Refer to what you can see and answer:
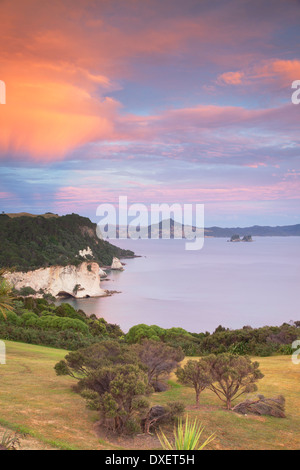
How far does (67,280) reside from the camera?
254 ft

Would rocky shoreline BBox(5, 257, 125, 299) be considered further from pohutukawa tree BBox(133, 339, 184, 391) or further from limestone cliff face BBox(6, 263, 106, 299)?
pohutukawa tree BBox(133, 339, 184, 391)

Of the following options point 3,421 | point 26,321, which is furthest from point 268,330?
point 3,421

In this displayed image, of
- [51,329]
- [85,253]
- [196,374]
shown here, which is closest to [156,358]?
[196,374]

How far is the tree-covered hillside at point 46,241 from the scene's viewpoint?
80375 mm

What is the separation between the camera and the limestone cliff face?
73875 millimetres

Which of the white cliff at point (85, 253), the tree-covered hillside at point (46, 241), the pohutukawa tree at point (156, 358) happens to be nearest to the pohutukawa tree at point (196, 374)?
the pohutukawa tree at point (156, 358)

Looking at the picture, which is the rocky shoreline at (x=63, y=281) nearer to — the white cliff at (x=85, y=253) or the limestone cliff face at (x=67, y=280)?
the limestone cliff face at (x=67, y=280)

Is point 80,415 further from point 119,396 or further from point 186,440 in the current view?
point 186,440

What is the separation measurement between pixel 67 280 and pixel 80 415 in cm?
6974

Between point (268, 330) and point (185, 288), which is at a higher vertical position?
point (268, 330)

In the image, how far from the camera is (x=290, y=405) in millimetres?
11766

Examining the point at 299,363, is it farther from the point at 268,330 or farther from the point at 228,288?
the point at 228,288
